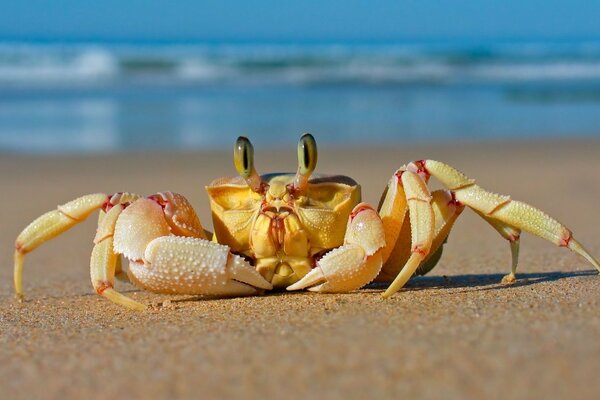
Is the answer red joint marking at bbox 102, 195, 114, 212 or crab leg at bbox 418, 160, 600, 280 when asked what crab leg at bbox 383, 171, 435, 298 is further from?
red joint marking at bbox 102, 195, 114, 212

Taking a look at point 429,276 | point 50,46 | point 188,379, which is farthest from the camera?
point 50,46

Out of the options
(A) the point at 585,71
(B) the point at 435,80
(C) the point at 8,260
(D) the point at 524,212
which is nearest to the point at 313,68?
(B) the point at 435,80

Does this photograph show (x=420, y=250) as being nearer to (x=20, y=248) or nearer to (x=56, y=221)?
(x=56, y=221)

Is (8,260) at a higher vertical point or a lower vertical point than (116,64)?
lower

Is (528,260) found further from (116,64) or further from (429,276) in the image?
(116,64)

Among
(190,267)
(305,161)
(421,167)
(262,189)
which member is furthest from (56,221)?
(421,167)

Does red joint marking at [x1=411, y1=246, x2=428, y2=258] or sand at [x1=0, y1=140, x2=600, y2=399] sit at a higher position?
red joint marking at [x1=411, y1=246, x2=428, y2=258]

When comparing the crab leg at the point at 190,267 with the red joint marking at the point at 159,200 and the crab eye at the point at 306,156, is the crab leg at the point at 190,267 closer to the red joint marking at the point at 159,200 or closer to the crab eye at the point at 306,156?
the red joint marking at the point at 159,200

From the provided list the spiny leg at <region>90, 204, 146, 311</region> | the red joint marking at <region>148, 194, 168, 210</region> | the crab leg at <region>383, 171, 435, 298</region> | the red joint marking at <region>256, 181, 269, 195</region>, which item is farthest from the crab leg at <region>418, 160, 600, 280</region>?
the spiny leg at <region>90, 204, 146, 311</region>
